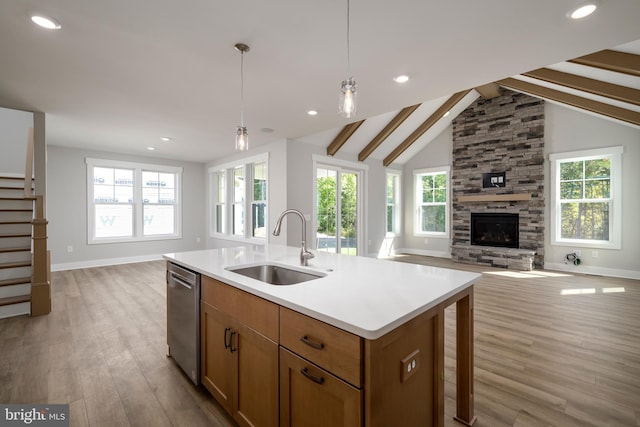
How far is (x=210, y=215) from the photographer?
7.43 metres

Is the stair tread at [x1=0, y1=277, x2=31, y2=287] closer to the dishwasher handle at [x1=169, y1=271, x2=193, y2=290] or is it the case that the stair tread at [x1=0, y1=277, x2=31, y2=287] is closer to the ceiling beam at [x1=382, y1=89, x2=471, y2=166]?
the dishwasher handle at [x1=169, y1=271, x2=193, y2=290]

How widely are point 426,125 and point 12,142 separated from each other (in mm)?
8120

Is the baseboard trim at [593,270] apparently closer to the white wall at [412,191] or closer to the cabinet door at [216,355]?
the white wall at [412,191]

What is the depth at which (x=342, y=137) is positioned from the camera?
5.68m

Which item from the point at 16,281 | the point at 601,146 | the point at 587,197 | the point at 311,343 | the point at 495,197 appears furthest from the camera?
the point at 495,197

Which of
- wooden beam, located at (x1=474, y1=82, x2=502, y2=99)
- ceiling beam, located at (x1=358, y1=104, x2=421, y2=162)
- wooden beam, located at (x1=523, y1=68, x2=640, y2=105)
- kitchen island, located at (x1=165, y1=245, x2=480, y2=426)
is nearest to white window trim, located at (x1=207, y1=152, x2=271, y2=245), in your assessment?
ceiling beam, located at (x1=358, y1=104, x2=421, y2=162)

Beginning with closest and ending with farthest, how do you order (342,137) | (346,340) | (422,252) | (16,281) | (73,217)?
1. (346,340)
2. (16,281)
3. (342,137)
4. (73,217)
5. (422,252)

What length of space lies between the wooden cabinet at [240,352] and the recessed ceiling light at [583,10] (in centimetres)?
253

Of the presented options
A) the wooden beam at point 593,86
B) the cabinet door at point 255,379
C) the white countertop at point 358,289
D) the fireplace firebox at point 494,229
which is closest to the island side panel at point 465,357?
the white countertop at point 358,289

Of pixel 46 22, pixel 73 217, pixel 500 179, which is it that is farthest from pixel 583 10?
pixel 73 217

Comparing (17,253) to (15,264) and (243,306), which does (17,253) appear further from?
(243,306)

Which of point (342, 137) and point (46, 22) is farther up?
point (342, 137)

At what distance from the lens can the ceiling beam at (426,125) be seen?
19.7 ft

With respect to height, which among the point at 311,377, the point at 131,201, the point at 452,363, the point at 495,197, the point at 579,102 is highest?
the point at 579,102
